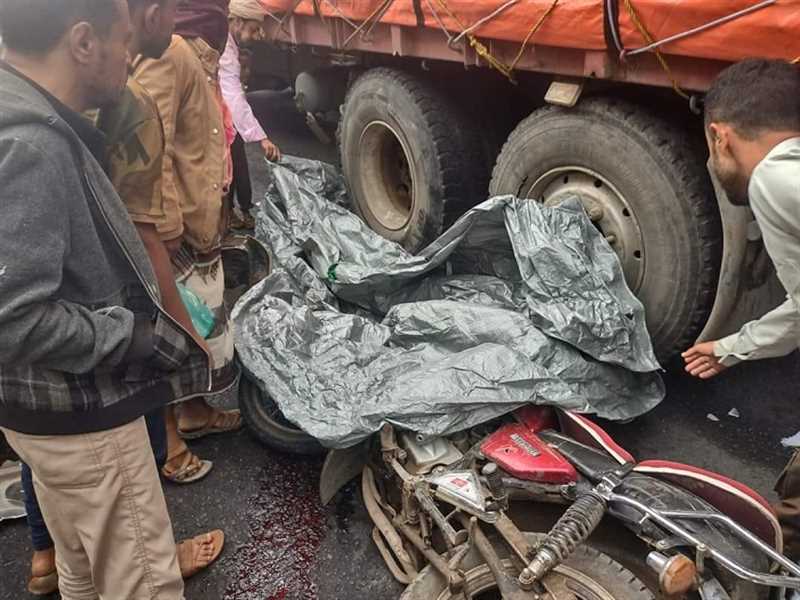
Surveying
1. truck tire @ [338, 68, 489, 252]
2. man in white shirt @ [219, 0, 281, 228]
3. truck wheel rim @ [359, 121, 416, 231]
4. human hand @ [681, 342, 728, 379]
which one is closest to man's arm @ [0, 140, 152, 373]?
human hand @ [681, 342, 728, 379]

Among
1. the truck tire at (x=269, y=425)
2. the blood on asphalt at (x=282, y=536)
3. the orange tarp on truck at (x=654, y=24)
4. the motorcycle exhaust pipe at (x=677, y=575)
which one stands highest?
the orange tarp on truck at (x=654, y=24)

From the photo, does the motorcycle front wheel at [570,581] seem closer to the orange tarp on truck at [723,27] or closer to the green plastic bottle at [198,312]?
the green plastic bottle at [198,312]

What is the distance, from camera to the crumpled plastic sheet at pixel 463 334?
235cm

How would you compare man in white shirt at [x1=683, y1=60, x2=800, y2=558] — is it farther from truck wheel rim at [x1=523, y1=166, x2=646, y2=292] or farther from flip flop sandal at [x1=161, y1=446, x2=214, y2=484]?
flip flop sandal at [x1=161, y1=446, x2=214, y2=484]

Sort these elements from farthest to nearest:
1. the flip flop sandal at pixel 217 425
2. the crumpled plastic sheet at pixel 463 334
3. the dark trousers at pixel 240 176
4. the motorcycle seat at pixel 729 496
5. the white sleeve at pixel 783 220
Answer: the dark trousers at pixel 240 176 < the flip flop sandal at pixel 217 425 < the crumpled plastic sheet at pixel 463 334 < the motorcycle seat at pixel 729 496 < the white sleeve at pixel 783 220

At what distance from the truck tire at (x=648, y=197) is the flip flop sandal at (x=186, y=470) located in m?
1.91

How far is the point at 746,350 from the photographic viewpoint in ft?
6.61

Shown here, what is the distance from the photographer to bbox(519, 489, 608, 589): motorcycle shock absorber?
1656 mm

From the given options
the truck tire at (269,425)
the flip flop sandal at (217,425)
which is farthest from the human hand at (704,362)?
the flip flop sandal at (217,425)

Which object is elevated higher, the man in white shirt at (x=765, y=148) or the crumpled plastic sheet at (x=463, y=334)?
the man in white shirt at (x=765, y=148)

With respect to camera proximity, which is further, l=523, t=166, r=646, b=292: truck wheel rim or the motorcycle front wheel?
l=523, t=166, r=646, b=292: truck wheel rim

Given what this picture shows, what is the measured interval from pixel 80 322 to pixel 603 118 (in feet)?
7.06

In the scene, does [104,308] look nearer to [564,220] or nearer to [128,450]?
[128,450]

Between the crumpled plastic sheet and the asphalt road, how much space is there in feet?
1.15
